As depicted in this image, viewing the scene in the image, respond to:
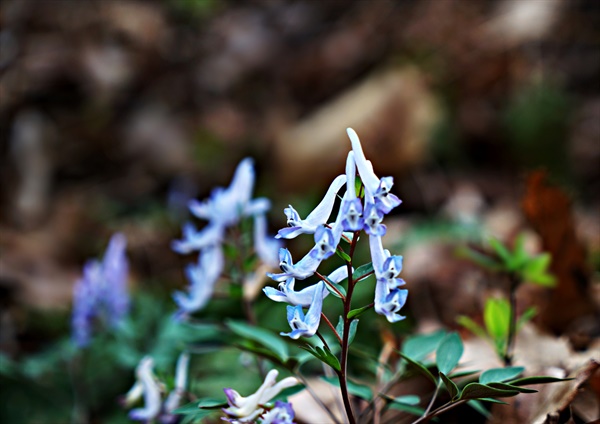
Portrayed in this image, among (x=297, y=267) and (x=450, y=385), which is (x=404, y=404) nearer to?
(x=450, y=385)

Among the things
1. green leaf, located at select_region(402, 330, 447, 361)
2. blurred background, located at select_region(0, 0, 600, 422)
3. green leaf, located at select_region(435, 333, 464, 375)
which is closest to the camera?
green leaf, located at select_region(435, 333, 464, 375)

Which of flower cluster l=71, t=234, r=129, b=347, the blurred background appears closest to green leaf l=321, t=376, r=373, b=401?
flower cluster l=71, t=234, r=129, b=347

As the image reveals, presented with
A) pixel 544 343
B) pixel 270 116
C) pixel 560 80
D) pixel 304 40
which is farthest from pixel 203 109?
pixel 544 343

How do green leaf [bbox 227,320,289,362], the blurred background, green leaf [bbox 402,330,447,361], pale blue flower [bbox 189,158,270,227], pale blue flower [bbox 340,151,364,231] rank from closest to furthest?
1. pale blue flower [bbox 340,151,364,231]
2. green leaf [bbox 402,330,447,361]
3. green leaf [bbox 227,320,289,362]
4. pale blue flower [bbox 189,158,270,227]
5. the blurred background

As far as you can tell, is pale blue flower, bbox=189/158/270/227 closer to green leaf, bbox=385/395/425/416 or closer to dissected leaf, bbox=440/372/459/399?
green leaf, bbox=385/395/425/416

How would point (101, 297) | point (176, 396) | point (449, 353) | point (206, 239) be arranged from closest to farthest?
point (449, 353), point (176, 396), point (206, 239), point (101, 297)

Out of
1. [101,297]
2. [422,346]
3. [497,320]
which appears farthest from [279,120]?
[422,346]
